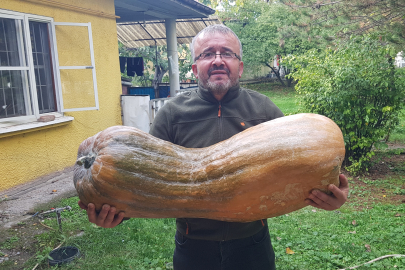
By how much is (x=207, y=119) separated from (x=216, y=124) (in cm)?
6

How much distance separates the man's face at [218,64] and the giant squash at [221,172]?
0.34 m

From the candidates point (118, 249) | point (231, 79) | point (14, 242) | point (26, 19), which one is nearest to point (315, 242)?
point (118, 249)

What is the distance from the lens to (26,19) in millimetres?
5566

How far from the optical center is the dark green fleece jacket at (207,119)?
205 centimetres

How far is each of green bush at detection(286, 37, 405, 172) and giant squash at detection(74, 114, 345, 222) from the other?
4.59 metres

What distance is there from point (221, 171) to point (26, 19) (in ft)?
17.2

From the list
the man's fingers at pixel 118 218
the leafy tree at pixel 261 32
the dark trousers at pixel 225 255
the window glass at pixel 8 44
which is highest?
the leafy tree at pixel 261 32

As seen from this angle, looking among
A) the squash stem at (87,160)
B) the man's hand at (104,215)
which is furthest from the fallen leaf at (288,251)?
the squash stem at (87,160)

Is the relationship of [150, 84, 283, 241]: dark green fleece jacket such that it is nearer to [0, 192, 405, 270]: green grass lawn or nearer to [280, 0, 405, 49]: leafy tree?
[0, 192, 405, 270]: green grass lawn

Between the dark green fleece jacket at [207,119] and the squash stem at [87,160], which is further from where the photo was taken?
the dark green fleece jacket at [207,119]

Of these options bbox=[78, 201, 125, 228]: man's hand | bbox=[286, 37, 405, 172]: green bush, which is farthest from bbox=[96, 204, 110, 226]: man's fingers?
bbox=[286, 37, 405, 172]: green bush

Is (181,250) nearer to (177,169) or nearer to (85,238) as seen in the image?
(177,169)

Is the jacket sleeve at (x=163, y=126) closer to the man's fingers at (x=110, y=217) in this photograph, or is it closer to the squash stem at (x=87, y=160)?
the squash stem at (x=87, y=160)

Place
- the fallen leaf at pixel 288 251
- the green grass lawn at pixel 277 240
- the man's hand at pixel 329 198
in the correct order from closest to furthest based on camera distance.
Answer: the man's hand at pixel 329 198 → the green grass lawn at pixel 277 240 → the fallen leaf at pixel 288 251
